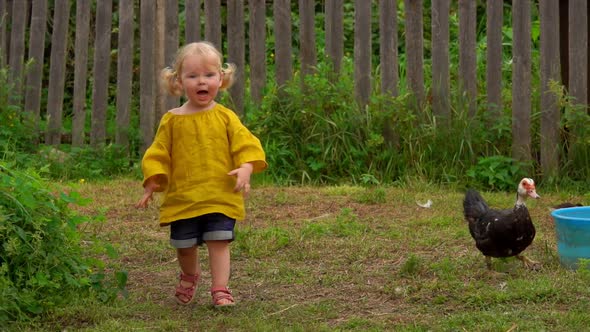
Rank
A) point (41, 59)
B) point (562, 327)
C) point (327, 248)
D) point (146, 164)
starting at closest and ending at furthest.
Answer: point (562, 327) < point (146, 164) < point (327, 248) < point (41, 59)

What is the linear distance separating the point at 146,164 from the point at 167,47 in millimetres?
4276

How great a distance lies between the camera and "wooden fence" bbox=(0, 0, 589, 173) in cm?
847

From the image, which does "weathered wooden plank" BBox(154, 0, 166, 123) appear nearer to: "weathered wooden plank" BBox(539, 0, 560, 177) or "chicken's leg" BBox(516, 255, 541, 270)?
"weathered wooden plank" BBox(539, 0, 560, 177)

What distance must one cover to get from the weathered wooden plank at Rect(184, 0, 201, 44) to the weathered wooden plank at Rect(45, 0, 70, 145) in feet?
3.80

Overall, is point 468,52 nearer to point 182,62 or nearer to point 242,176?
point 182,62

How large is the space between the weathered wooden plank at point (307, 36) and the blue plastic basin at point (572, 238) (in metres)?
3.71

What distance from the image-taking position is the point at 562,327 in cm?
468

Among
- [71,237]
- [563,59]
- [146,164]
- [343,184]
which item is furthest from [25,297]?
[563,59]

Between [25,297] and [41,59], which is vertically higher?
[41,59]

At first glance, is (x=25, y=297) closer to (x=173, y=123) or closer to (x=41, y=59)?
(x=173, y=123)

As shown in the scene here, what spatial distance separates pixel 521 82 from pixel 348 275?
10.9 feet

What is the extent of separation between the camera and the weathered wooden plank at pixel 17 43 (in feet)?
31.8

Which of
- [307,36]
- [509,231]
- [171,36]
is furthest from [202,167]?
[171,36]

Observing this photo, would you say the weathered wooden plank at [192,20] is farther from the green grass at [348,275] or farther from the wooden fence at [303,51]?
the green grass at [348,275]
